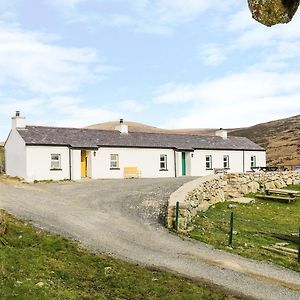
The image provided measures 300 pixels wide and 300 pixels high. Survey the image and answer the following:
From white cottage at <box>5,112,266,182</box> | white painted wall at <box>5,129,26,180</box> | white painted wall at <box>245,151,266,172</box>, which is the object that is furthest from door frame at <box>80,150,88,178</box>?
white painted wall at <box>245,151,266,172</box>

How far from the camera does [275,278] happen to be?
11648 millimetres

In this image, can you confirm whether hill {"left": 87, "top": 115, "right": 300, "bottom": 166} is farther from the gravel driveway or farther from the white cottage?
the gravel driveway

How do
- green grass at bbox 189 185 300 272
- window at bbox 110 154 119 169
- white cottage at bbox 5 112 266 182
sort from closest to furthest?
green grass at bbox 189 185 300 272, white cottage at bbox 5 112 266 182, window at bbox 110 154 119 169

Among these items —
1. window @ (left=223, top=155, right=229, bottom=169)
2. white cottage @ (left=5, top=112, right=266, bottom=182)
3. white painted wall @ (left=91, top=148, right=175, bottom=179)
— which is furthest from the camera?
window @ (left=223, top=155, right=229, bottom=169)

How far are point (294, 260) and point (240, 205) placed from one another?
11573mm

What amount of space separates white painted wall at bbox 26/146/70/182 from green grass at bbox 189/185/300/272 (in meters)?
14.1

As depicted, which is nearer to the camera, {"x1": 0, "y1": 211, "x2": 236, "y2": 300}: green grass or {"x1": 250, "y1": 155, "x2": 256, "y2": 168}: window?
{"x1": 0, "y1": 211, "x2": 236, "y2": 300}: green grass

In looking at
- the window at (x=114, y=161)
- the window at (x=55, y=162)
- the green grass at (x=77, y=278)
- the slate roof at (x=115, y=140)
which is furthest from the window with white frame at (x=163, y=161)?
the green grass at (x=77, y=278)

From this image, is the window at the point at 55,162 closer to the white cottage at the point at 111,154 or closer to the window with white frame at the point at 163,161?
the white cottage at the point at 111,154

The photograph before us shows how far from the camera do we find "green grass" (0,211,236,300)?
31.0 feet

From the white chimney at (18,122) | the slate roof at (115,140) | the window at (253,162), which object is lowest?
the window at (253,162)

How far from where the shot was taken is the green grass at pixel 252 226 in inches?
562

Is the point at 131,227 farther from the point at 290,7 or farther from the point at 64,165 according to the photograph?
the point at 64,165

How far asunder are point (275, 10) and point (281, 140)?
77614 mm
